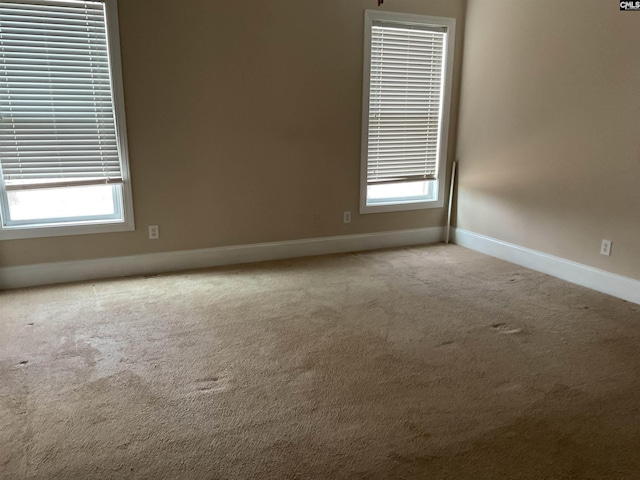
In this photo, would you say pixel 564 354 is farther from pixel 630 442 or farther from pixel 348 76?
pixel 348 76

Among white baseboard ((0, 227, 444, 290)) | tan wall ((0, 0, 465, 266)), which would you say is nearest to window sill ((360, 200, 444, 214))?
tan wall ((0, 0, 465, 266))

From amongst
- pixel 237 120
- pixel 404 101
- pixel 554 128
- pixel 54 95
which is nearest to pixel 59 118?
pixel 54 95

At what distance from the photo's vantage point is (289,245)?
4645 mm

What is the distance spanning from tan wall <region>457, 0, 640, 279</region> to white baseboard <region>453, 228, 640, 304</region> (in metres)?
0.06

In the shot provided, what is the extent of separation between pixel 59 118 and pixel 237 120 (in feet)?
4.55

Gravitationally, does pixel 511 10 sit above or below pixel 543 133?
above

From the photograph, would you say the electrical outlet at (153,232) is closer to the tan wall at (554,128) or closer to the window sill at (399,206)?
the window sill at (399,206)

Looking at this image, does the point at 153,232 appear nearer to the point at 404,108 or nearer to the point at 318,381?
the point at 318,381

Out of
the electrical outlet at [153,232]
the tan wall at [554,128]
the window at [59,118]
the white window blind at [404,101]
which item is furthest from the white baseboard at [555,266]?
the window at [59,118]

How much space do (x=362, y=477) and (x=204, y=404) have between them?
2.76 feet

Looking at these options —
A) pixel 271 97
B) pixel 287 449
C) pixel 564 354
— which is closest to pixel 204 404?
pixel 287 449

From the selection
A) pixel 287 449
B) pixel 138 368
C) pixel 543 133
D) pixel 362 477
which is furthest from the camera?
pixel 543 133

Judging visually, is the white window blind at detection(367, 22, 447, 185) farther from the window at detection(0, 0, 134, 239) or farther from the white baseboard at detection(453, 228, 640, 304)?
the window at detection(0, 0, 134, 239)

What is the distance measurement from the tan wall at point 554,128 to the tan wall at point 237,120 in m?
0.82
